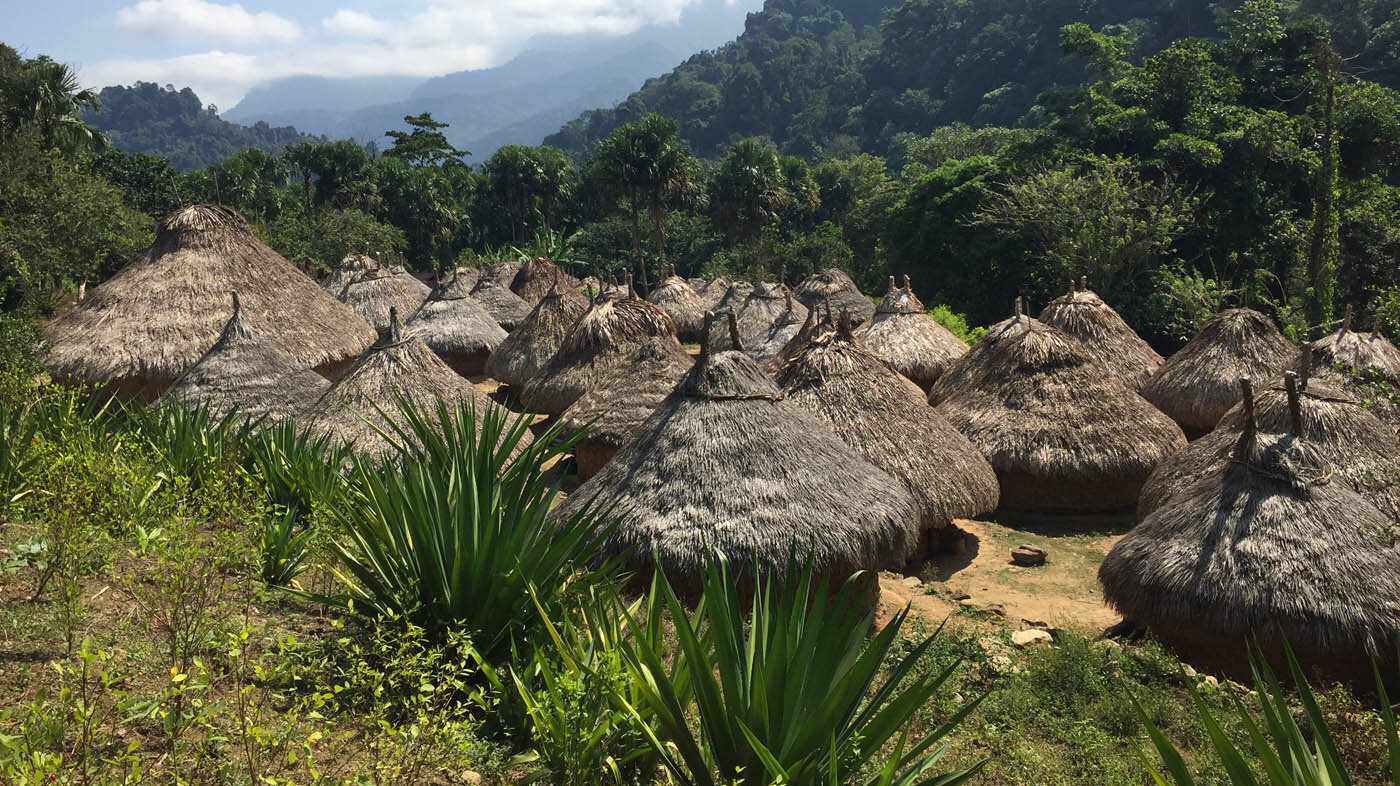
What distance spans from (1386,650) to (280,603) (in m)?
8.16

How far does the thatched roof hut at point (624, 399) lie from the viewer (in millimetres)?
12344

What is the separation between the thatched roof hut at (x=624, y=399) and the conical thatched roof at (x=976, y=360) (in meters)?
4.29

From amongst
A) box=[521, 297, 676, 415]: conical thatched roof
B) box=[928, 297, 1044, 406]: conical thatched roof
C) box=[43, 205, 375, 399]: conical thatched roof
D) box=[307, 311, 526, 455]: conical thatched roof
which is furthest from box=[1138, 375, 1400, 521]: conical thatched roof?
box=[43, 205, 375, 399]: conical thatched roof

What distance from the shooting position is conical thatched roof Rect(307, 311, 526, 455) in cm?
1050

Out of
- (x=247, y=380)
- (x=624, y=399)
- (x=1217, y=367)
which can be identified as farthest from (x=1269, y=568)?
(x=247, y=380)

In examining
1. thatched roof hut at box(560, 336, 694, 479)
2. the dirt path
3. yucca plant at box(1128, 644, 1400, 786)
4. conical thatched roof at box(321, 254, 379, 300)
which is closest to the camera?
yucca plant at box(1128, 644, 1400, 786)

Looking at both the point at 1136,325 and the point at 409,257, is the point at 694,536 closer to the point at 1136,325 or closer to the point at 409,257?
the point at 1136,325

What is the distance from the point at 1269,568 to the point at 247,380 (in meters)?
11.5

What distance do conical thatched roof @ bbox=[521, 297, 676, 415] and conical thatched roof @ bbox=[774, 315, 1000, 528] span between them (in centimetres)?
493

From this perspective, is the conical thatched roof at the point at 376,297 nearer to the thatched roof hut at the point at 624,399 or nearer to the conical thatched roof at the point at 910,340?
the thatched roof hut at the point at 624,399

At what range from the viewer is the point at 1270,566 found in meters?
7.43

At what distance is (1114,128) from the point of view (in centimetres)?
2664

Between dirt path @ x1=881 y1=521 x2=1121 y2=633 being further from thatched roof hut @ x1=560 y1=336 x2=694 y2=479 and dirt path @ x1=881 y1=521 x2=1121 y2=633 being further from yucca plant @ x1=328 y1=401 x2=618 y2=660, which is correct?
yucca plant @ x1=328 y1=401 x2=618 y2=660

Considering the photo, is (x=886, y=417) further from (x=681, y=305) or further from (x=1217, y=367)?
(x=681, y=305)
